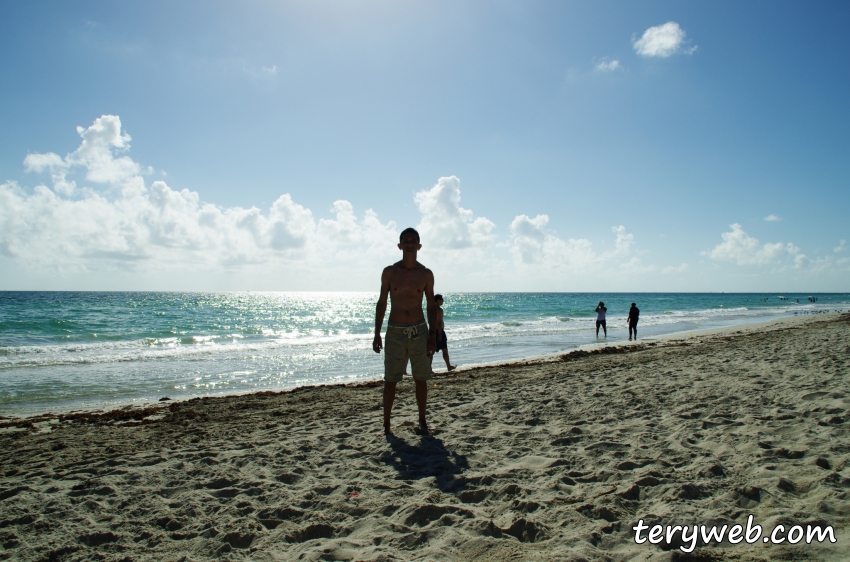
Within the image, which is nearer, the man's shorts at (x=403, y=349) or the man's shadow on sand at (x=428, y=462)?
A: the man's shadow on sand at (x=428, y=462)

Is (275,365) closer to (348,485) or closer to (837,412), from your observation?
(348,485)

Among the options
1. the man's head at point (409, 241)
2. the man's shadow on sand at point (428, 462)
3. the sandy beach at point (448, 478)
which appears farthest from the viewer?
the man's head at point (409, 241)

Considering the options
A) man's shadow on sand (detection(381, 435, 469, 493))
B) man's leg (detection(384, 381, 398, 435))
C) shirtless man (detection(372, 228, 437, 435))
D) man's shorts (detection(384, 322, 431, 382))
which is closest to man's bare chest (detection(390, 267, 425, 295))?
shirtless man (detection(372, 228, 437, 435))

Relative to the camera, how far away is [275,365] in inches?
528

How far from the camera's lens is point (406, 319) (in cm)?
484

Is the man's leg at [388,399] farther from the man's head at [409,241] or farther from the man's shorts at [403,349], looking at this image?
the man's head at [409,241]

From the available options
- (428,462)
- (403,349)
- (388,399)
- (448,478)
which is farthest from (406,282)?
(448,478)

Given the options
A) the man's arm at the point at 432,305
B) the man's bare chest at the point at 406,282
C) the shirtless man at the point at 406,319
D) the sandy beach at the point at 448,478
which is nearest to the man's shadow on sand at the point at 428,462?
the sandy beach at the point at 448,478

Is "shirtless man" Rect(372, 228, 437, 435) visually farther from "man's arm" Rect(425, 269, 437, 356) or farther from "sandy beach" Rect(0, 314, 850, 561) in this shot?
"sandy beach" Rect(0, 314, 850, 561)

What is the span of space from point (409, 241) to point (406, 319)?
835mm

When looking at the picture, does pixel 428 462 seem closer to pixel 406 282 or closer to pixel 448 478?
pixel 448 478

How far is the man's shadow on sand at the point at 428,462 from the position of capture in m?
3.55

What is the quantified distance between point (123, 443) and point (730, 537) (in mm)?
5684

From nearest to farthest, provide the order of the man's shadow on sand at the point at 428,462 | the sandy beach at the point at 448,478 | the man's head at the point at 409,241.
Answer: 1. the sandy beach at the point at 448,478
2. the man's shadow on sand at the point at 428,462
3. the man's head at the point at 409,241
